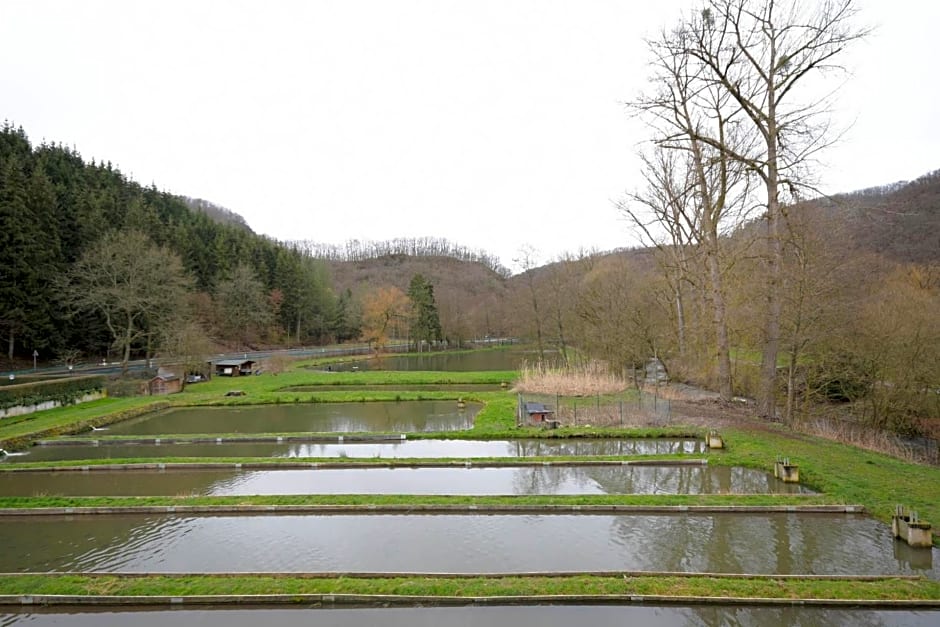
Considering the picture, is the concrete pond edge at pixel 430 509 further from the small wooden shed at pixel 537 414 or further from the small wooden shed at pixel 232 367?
the small wooden shed at pixel 232 367

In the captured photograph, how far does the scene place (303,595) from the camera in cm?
695

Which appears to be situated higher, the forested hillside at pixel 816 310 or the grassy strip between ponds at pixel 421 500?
the forested hillside at pixel 816 310

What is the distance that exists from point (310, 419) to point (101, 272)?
74.3ft

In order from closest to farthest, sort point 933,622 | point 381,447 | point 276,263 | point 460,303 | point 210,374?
point 933,622
point 381,447
point 210,374
point 276,263
point 460,303

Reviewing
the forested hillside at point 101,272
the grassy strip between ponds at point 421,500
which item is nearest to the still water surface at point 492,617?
the grassy strip between ponds at point 421,500

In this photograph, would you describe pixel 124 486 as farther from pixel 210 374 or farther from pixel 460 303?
pixel 460 303

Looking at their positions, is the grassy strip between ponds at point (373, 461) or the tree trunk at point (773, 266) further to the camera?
the tree trunk at point (773, 266)

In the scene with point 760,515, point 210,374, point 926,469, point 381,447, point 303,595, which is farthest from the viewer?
point 210,374

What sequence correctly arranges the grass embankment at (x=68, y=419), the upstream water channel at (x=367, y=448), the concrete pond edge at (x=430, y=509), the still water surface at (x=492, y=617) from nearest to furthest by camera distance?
the still water surface at (x=492, y=617), the concrete pond edge at (x=430, y=509), the upstream water channel at (x=367, y=448), the grass embankment at (x=68, y=419)

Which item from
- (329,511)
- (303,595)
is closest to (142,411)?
(329,511)

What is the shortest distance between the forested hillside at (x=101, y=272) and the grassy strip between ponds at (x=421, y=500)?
21429mm

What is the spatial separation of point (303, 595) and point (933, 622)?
25.8 ft

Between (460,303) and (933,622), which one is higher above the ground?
(460,303)

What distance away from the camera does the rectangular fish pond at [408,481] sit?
451 inches
